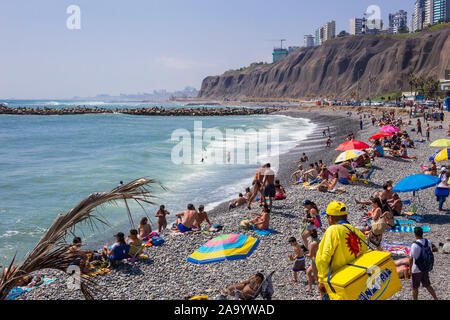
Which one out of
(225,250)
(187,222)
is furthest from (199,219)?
(225,250)

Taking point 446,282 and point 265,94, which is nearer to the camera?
point 446,282

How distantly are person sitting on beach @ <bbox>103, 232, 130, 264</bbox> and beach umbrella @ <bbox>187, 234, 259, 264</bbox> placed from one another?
6.52 feet

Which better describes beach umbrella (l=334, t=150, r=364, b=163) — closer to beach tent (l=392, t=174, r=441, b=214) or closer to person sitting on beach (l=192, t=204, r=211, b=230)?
beach tent (l=392, t=174, r=441, b=214)

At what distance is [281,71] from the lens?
576 ft

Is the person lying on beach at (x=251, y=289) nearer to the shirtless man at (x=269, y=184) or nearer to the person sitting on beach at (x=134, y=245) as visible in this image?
the person sitting on beach at (x=134, y=245)

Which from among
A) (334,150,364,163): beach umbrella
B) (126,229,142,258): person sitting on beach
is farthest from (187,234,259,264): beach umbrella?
(334,150,364,163): beach umbrella

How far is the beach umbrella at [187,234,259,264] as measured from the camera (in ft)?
25.3

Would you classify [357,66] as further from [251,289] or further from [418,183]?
[251,289]

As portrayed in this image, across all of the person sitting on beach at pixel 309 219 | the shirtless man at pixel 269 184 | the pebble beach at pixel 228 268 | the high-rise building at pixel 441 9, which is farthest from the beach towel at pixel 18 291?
the high-rise building at pixel 441 9

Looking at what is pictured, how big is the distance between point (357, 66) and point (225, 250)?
13558cm
